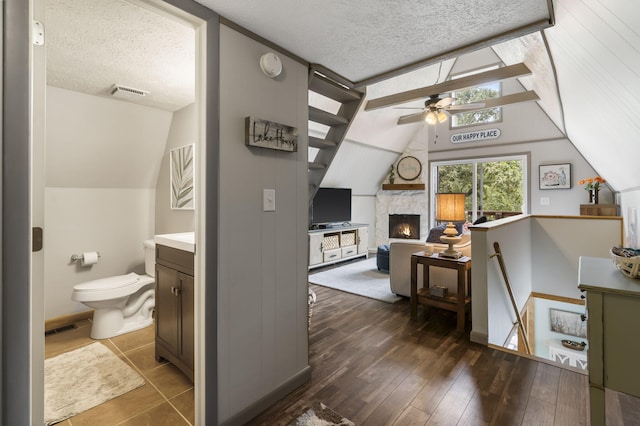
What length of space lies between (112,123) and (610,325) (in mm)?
3931

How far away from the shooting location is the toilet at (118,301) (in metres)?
2.57

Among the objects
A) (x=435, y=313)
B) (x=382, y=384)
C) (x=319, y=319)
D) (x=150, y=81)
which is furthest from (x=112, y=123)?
(x=435, y=313)

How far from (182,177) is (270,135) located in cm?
180

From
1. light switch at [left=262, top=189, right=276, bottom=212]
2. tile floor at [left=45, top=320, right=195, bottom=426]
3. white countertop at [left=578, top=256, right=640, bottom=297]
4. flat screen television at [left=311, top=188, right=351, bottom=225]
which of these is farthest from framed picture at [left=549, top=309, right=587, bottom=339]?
tile floor at [left=45, top=320, right=195, bottom=426]

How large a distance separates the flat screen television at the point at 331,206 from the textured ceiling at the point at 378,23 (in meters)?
3.87

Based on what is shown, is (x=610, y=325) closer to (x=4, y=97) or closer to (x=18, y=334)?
(x=18, y=334)

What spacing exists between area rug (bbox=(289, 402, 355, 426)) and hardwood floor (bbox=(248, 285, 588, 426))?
0.13ft

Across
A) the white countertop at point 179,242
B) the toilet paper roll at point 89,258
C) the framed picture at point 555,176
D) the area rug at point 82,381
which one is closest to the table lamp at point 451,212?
the white countertop at point 179,242

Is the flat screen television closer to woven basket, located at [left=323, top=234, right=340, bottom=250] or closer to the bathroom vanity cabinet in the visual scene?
woven basket, located at [left=323, top=234, right=340, bottom=250]

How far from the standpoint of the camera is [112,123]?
291 centimetres

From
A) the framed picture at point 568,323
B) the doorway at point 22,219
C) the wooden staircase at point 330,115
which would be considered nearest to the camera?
the doorway at point 22,219

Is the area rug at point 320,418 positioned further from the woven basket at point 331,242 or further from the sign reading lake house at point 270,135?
the woven basket at point 331,242

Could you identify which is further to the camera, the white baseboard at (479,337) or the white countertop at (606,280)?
the white baseboard at (479,337)

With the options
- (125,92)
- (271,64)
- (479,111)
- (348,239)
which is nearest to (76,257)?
(125,92)
